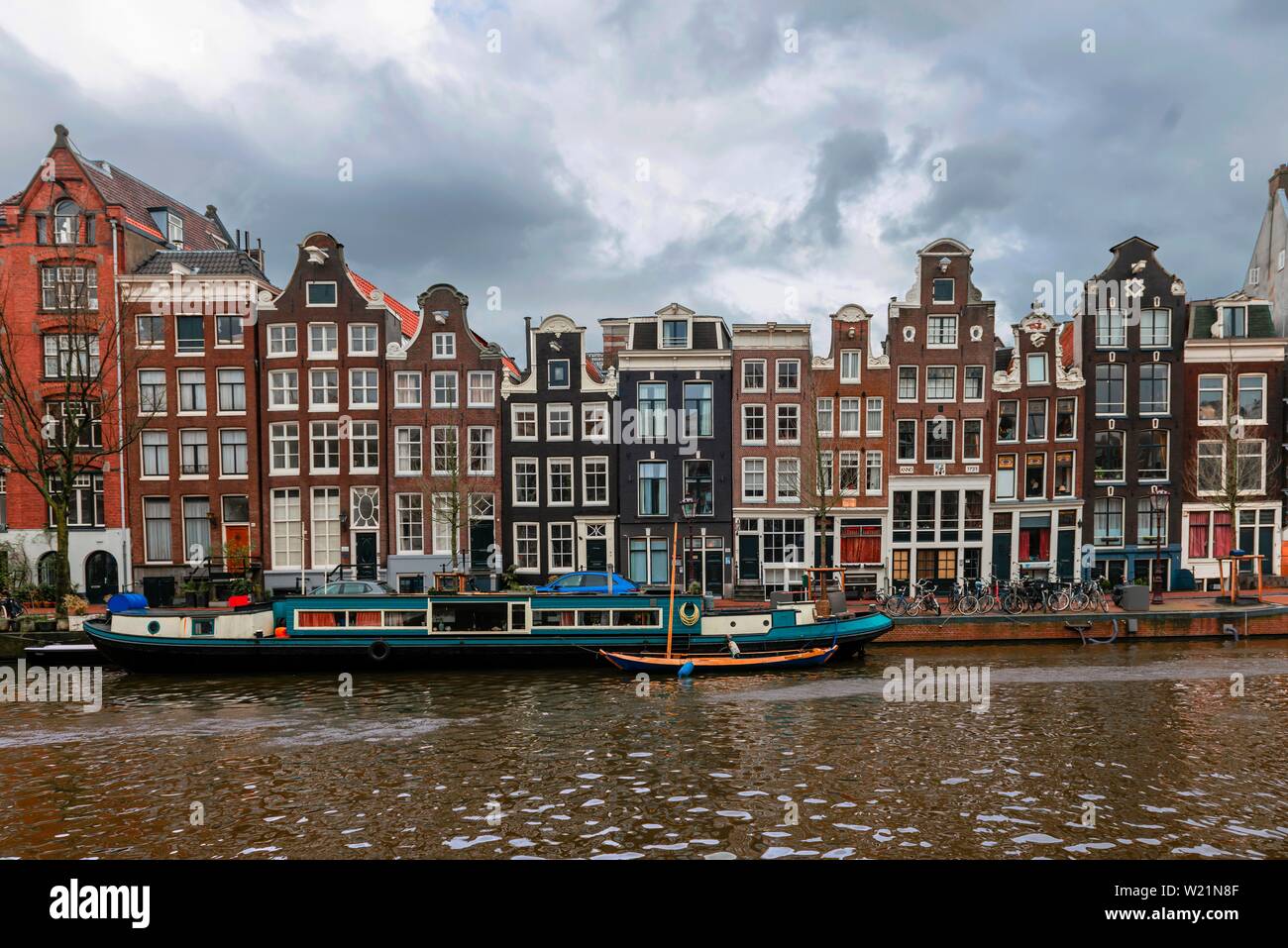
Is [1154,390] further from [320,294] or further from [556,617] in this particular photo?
[320,294]

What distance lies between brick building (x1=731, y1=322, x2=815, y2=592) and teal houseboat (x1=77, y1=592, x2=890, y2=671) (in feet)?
40.2

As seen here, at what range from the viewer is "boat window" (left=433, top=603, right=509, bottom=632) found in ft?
94.4

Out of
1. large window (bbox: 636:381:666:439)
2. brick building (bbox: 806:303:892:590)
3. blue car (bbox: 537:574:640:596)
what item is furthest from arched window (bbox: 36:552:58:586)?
brick building (bbox: 806:303:892:590)

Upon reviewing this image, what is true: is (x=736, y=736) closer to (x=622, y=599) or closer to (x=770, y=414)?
(x=622, y=599)

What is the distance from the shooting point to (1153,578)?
1633 inches

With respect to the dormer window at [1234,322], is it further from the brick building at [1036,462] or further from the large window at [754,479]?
the large window at [754,479]

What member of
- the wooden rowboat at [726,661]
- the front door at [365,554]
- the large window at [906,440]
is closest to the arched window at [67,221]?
the front door at [365,554]

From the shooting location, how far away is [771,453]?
137 ft

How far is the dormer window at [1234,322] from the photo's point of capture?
41.8 meters

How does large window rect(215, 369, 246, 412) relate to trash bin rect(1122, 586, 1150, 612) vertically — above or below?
above

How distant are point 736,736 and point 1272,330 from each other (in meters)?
41.2

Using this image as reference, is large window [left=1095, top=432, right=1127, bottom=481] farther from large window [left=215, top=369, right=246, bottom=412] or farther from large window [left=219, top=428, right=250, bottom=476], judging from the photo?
large window [left=215, top=369, right=246, bottom=412]

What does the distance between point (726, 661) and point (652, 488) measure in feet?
51.0
